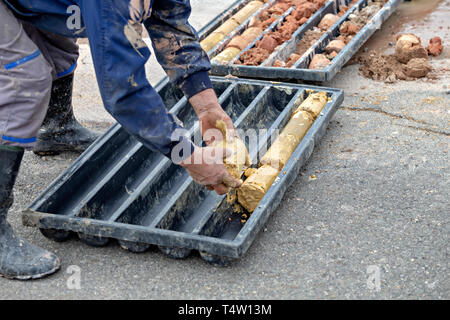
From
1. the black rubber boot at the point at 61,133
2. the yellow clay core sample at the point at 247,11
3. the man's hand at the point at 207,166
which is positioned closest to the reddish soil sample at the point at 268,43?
the yellow clay core sample at the point at 247,11

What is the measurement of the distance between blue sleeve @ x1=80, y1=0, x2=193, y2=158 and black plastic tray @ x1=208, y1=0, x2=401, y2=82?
1863 mm

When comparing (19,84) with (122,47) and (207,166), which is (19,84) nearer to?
(122,47)

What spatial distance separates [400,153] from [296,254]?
1.10 metres

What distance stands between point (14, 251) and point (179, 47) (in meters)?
1.18

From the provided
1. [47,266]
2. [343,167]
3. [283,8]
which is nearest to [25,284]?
[47,266]

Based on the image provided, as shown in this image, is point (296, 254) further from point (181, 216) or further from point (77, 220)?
point (77, 220)

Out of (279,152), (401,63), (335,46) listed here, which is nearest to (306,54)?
(335,46)

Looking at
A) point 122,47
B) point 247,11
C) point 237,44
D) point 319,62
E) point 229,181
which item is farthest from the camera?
point 247,11

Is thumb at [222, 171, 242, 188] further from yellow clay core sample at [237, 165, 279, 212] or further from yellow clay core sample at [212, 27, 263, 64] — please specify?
yellow clay core sample at [212, 27, 263, 64]

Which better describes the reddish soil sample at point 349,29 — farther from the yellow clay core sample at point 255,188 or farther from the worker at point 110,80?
the worker at point 110,80

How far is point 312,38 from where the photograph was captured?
15.6 feet

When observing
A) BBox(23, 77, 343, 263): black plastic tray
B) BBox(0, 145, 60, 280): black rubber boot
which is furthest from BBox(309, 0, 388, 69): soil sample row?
BBox(0, 145, 60, 280): black rubber boot

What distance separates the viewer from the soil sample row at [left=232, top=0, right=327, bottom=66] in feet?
14.5
